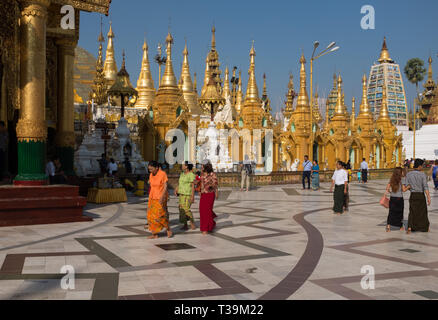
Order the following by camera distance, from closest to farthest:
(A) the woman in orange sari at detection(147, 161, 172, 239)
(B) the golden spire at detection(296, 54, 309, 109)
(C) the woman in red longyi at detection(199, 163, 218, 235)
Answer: (A) the woman in orange sari at detection(147, 161, 172, 239) → (C) the woman in red longyi at detection(199, 163, 218, 235) → (B) the golden spire at detection(296, 54, 309, 109)

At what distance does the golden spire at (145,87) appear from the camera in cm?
3700

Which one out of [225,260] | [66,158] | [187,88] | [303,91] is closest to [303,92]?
[303,91]

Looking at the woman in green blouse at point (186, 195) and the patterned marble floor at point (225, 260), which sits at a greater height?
the woman in green blouse at point (186, 195)

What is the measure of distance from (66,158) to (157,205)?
8.50 metres

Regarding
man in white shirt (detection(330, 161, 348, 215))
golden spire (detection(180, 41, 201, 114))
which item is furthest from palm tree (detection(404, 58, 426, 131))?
man in white shirt (detection(330, 161, 348, 215))

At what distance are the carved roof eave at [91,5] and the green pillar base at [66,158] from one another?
5.55 meters

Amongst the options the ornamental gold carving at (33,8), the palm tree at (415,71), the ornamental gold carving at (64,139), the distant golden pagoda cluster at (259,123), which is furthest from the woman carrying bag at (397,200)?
the palm tree at (415,71)

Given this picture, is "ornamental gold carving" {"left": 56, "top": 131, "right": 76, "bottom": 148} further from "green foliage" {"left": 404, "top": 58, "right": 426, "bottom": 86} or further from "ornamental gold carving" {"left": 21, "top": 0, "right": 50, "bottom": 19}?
"green foliage" {"left": 404, "top": 58, "right": 426, "bottom": 86}

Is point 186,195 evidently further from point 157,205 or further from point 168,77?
point 168,77

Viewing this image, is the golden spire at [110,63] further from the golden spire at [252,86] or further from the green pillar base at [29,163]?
the green pillar base at [29,163]

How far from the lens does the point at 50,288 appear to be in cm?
539

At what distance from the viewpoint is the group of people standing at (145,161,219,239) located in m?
9.02

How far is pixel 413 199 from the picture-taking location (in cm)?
998

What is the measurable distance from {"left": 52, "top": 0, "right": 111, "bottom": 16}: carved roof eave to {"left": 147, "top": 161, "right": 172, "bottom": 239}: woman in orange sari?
6406mm
